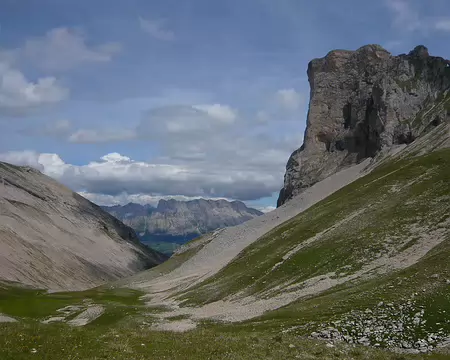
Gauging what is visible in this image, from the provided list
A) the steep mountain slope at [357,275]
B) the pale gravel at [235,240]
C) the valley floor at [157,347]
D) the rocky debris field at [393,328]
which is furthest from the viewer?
the pale gravel at [235,240]

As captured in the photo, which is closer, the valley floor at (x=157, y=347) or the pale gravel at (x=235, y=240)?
the valley floor at (x=157, y=347)

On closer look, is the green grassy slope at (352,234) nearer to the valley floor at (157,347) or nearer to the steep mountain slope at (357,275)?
the steep mountain slope at (357,275)

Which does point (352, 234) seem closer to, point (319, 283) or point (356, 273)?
point (356, 273)

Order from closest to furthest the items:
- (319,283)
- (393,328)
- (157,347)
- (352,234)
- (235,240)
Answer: (157,347)
(393,328)
(319,283)
(352,234)
(235,240)

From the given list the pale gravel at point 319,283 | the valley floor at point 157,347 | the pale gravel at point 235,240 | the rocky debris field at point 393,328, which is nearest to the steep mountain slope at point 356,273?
the rocky debris field at point 393,328

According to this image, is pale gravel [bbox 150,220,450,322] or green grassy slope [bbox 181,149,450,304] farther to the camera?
green grassy slope [bbox 181,149,450,304]

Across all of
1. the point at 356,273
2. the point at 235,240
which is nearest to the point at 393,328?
the point at 356,273

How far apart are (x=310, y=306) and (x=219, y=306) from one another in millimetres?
24597

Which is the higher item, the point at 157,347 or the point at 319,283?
the point at 157,347

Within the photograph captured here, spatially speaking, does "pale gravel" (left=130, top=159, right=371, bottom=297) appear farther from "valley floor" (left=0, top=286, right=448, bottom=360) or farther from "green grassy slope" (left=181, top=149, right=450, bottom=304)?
"valley floor" (left=0, top=286, right=448, bottom=360)

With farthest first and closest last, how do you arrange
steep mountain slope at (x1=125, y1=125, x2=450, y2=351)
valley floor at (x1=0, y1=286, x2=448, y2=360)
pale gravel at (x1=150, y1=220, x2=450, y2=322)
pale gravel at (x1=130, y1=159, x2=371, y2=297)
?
pale gravel at (x1=130, y1=159, x2=371, y2=297) < pale gravel at (x1=150, y1=220, x2=450, y2=322) < steep mountain slope at (x1=125, y1=125, x2=450, y2=351) < valley floor at (x1=0, y1=286, x2=448, y2=360)

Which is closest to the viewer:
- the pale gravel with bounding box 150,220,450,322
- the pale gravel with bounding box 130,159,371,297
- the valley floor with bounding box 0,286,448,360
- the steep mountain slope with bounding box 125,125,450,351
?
the valley floor with bounding box 0,286,448,360

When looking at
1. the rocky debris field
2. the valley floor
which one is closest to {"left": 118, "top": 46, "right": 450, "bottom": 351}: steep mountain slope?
the rocky debris field

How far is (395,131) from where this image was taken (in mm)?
171000
